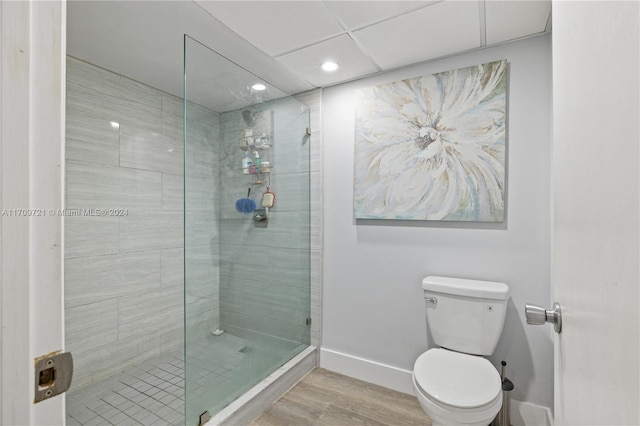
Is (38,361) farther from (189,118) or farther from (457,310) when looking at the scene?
(457,310)

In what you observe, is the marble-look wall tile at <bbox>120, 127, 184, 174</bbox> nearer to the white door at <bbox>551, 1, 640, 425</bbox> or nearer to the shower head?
the shower head

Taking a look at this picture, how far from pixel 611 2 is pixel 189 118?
4.98 ft

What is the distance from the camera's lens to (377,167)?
2.18 metres

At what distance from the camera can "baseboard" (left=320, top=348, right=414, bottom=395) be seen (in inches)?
82.2

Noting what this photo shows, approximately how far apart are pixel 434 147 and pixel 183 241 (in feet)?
6.13

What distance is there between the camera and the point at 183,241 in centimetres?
227

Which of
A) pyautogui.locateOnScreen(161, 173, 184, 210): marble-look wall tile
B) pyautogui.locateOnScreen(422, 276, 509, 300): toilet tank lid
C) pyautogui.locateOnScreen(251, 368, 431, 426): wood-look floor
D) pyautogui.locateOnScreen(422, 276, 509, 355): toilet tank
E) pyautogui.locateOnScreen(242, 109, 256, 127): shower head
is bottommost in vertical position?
pyautogui.locateOnScreen(251, 368, 431, 426): wood-look floor

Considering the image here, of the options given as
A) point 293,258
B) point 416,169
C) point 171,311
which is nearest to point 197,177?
point 293,258

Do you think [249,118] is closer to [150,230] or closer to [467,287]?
[150,230]

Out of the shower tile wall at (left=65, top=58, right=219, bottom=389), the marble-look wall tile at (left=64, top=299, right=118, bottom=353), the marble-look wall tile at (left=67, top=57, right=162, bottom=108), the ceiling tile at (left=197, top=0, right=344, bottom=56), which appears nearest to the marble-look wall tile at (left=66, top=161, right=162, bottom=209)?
the shower tile wall at (left=65, top=58, right=219, bottom=389)

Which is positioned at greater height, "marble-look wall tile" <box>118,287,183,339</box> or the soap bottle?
the soap bottle

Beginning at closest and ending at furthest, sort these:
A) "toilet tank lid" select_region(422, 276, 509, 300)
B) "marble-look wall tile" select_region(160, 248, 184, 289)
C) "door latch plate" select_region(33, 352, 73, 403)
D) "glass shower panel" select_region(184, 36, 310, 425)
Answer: "door latch plate" select_region(33, 352, 73, 403)
"glass shower panel" select_region(184, 36, 310, 425)
"toilet tank lid" select_region(422, 276, 509, 300)
"marble-look wall tile" select_region(160, 248, 184, 289)

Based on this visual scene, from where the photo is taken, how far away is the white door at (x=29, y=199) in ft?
1.44

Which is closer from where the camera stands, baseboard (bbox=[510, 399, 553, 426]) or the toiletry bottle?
baseboard (bbox=[510, 399, 553, 426])
